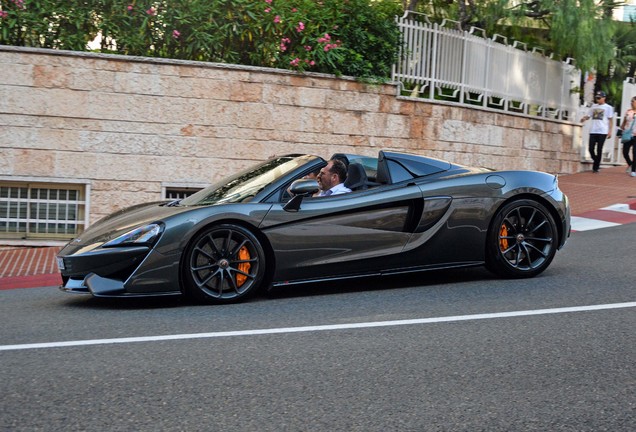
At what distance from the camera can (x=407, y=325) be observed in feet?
20.9

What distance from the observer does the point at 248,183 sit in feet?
26.1

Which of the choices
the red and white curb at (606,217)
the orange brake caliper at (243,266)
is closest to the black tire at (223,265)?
the orange brake caliper at (243,266)

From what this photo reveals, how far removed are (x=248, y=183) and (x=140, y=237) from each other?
3.94 ft

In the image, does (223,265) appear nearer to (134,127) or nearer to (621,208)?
(134,127)

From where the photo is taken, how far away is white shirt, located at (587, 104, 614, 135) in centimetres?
1809

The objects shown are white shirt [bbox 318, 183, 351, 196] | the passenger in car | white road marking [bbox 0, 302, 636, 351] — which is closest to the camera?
white road marking [bbox 0, 302, 636, 351]

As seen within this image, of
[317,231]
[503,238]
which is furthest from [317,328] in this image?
[503,238]

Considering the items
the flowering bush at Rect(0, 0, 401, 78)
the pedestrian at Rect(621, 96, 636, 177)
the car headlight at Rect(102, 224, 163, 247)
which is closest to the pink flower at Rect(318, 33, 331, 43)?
the flowering bush at Rect(0, 0, 401, 78)

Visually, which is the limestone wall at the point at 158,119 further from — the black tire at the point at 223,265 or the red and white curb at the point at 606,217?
the black tire at the point at 223,265

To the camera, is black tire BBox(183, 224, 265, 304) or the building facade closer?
black tire BBox(183, 224, 265, 304)

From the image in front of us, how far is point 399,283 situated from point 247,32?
641cm

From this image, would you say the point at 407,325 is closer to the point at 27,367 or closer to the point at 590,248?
the point at 27,367

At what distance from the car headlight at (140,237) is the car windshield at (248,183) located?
642mm

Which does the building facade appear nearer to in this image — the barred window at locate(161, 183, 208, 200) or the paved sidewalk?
the barred window at locate(161, 183, 208, 200)
